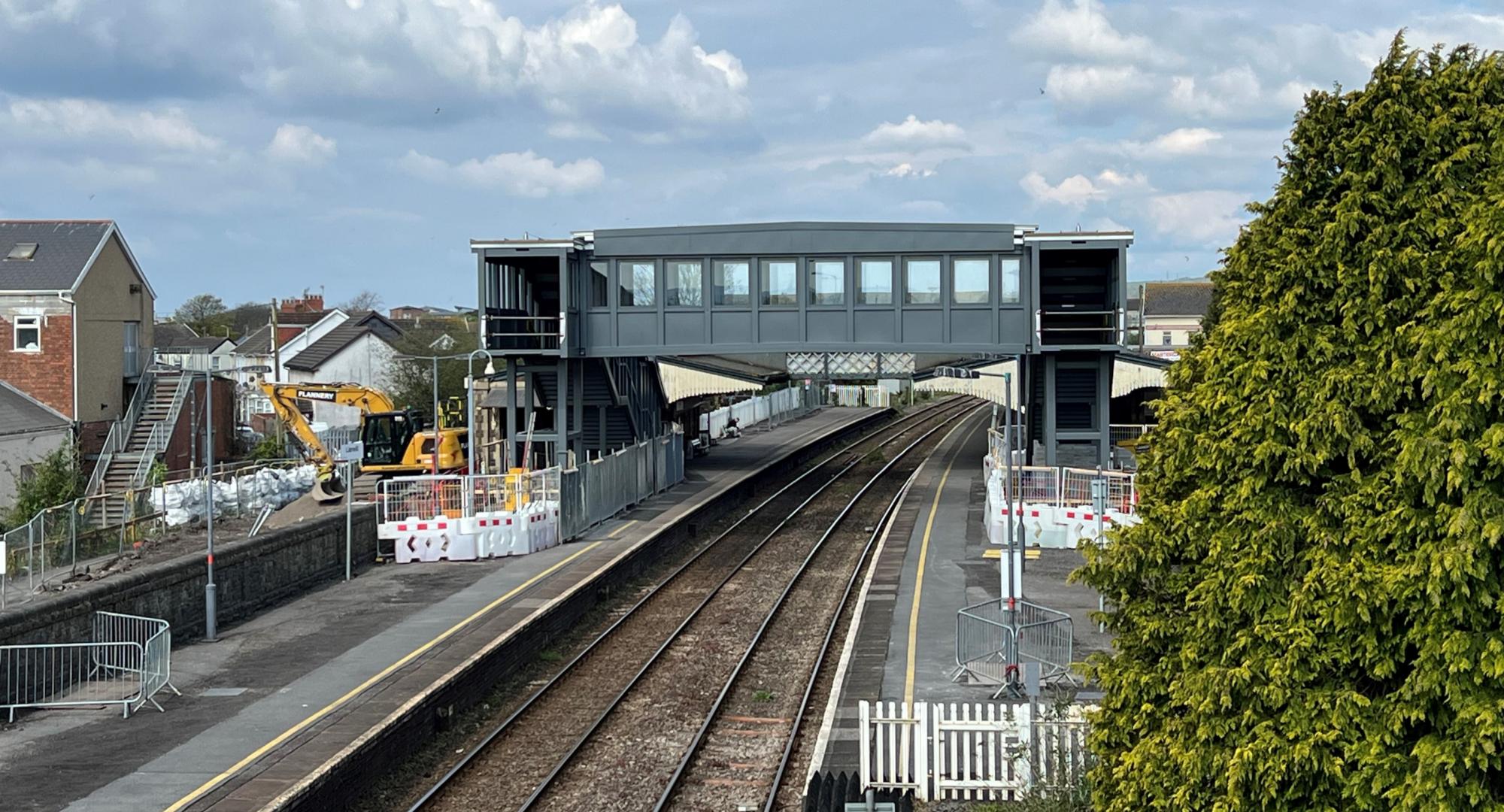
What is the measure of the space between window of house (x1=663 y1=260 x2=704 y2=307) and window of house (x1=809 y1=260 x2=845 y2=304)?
2761 mm

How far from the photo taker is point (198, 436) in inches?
1868

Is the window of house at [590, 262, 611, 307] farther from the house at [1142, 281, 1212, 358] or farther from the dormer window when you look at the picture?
the house at [1142, 281, 1212, 358]

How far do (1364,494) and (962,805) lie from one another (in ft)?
20.8

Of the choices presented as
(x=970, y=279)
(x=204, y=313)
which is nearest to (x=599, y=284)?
(x=970, y=279)

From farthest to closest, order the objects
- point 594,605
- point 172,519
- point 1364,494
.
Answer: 1. point 172,519
2. point 594,605
3. point 1364,494

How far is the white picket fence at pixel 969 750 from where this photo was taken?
42.9 ft

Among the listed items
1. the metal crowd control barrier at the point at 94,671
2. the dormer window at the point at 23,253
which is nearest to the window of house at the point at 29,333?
the dormer window at the point at 23,253

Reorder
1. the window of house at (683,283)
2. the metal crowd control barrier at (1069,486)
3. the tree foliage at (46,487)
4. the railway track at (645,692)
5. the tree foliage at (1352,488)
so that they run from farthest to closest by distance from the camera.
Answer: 1. the tree foliage at (46,487)
2. the window of house at (683,283)
3. the metal crowd control barrier at (1069,486)
4. the railway track at (645,692)
5. the tree foliage at (1352,488)

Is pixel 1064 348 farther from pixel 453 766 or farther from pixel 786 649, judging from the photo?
pixel 453 766

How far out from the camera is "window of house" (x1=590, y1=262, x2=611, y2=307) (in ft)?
113

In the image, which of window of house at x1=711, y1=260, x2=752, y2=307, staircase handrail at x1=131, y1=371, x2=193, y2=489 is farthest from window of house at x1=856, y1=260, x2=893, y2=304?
staircase handrail at x1=131, y1=371, x2=193, y2=489

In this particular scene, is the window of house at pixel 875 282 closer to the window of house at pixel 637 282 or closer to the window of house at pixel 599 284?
the window of house at pixel 637 282

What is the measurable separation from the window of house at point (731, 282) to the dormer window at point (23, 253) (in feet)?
79.0

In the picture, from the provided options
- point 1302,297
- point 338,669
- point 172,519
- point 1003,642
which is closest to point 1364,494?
point 1302,297
